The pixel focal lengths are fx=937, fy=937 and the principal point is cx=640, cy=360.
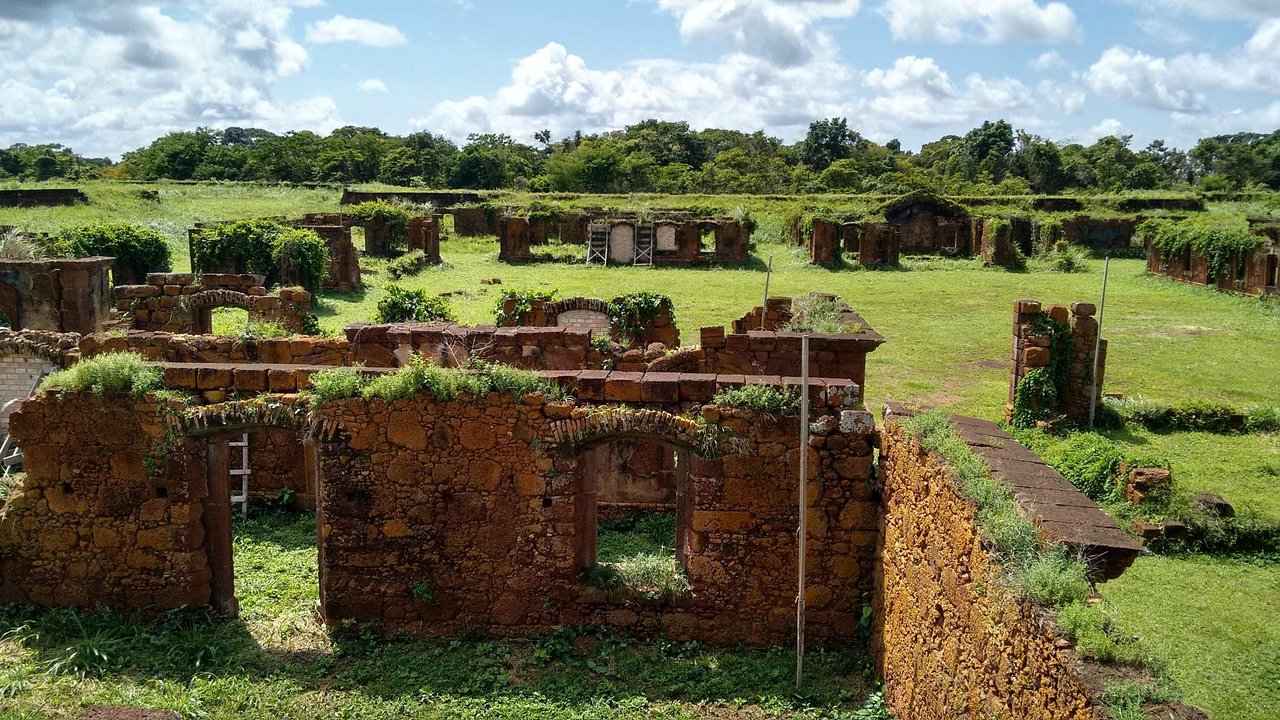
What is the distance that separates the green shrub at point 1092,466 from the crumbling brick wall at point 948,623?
5161 mm

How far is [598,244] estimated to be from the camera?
38.5 m

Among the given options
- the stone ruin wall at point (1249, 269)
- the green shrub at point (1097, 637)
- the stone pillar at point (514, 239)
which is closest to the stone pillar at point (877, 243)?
the stone ruin wall at point (1249, 269)

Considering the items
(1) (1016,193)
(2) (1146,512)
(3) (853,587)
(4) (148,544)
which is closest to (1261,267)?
(2) (1146,512)

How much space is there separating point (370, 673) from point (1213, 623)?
26.4ft

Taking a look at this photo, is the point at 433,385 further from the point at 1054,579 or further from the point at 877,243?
the point at 877,243

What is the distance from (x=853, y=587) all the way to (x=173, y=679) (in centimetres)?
616

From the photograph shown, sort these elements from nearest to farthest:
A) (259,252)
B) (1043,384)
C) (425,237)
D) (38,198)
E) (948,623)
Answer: (948,623) < (1043,384) < (259,252) < (425,237) < (38,198)

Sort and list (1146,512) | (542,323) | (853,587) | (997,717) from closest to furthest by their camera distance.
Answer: (997,717)
(853,587)
(1146,512)
(542,323)

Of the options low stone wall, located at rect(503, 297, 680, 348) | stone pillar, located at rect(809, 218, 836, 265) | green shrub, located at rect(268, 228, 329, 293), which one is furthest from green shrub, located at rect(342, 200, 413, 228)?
low stone wall, located at rect(503, 297, 680, 348)

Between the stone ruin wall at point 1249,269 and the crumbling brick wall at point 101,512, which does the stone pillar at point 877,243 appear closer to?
the stone ruin wall at point 1249,269

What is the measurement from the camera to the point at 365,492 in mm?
8945

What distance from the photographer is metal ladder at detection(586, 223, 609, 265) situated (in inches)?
1499

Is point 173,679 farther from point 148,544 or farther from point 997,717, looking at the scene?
point 997,717

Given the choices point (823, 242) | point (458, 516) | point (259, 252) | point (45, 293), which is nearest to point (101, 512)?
point (458, 516)
